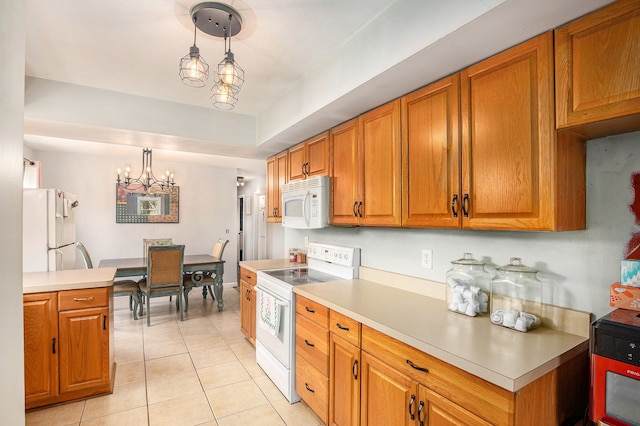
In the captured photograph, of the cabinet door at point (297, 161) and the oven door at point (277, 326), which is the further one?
the cabinet door at point (297, 161)

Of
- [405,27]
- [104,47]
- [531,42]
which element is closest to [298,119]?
[405,27]

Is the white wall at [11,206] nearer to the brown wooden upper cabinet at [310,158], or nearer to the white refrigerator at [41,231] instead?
the brown wooden upper cabinet at [310,158]

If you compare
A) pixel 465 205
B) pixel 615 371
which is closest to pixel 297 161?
pixel 465 205

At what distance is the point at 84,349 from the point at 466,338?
2620mm

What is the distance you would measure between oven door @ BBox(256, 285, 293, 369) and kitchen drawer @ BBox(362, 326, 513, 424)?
90 centimetres

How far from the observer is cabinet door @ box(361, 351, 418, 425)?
1370 millimetres

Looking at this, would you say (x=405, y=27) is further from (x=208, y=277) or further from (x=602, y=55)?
(x=208, y=277)

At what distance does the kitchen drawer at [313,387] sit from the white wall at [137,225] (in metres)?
4.28

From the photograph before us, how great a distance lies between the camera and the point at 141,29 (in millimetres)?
1847

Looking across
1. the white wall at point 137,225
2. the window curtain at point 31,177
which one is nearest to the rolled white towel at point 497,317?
the window curtain at point 31,177

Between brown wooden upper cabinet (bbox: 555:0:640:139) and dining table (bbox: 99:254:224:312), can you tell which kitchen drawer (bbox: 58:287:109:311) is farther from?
brown wooden upper cabinet (bbox: 555:0:640:139)

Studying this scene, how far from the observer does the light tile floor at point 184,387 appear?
7.06 feet

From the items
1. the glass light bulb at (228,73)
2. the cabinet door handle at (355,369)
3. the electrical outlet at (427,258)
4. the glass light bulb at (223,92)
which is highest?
the glass light bulb at (228,73)

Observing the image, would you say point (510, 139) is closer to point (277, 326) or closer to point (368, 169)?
point (368, 169)
